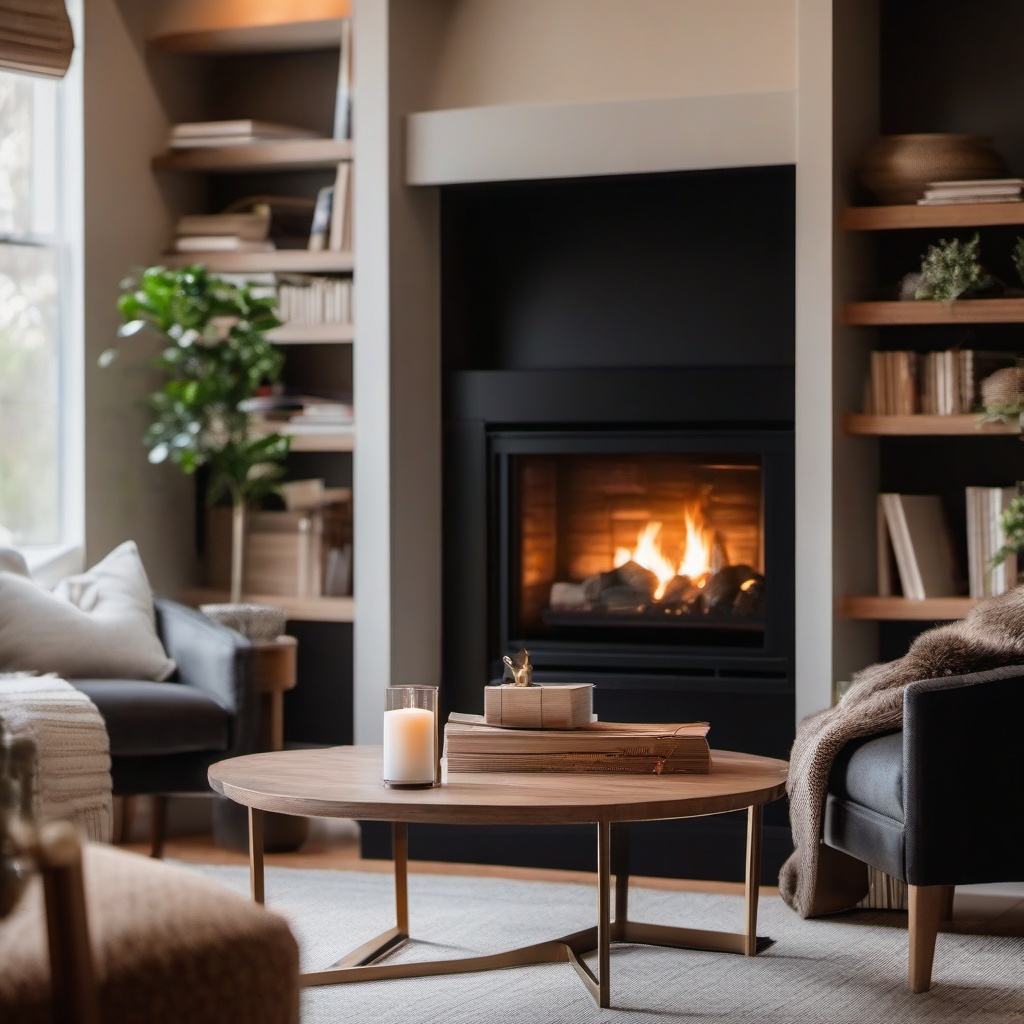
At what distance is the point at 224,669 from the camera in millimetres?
3979

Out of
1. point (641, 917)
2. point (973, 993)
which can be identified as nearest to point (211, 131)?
point (641, 917)

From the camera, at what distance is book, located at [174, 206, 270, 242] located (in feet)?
15.7

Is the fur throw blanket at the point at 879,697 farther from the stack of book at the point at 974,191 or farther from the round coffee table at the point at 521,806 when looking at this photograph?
the stack of book at the point at 974,191

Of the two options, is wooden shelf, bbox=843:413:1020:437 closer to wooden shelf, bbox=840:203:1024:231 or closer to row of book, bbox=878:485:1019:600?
row of book, bbox=878:485:1019:600

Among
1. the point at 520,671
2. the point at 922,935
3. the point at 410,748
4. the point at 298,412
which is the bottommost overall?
the point at 922,935

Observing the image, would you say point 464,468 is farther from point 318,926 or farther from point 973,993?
point 973,993

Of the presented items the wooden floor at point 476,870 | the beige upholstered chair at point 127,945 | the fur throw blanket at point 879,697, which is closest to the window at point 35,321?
the wooden floor at point 476,870

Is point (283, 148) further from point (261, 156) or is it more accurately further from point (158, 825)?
point (158, 825)

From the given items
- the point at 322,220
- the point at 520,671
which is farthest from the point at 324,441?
the point at 520,671

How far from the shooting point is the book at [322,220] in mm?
4719

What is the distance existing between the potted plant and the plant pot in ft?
5.68

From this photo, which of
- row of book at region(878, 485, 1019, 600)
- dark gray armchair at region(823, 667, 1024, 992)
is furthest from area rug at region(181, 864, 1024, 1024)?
row of book at region(878, 485, 1019, 600)

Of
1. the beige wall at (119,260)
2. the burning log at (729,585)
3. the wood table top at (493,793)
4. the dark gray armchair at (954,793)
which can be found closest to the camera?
the wood table top at (493,793)

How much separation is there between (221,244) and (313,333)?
1.33 feet
